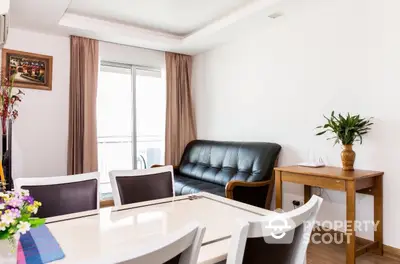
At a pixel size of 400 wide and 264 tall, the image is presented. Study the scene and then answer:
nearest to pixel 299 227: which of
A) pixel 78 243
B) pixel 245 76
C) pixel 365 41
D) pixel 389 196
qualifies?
pixel 78 243

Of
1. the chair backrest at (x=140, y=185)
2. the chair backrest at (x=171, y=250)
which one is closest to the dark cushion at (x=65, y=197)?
the chair backrest at (x=140, y=185)

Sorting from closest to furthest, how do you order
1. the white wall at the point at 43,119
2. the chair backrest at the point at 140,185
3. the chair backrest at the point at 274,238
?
the chair backrest at the point at 274,238 < the chair backrest at the point at 140,185 < the white wall at the point at 43,119

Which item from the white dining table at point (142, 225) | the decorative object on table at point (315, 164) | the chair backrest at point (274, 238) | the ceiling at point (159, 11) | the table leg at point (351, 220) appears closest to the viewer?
the chair backrest at point (274, 238)

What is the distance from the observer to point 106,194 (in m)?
4.48

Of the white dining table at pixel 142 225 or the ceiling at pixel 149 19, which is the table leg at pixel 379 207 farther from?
the ceiling at pixel 149 19

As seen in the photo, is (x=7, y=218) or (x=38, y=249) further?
A: (x=38, y=249)

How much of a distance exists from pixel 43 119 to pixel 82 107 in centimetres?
51

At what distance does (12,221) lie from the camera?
0.93 metres

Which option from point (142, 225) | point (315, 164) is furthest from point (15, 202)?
point (315, 164)

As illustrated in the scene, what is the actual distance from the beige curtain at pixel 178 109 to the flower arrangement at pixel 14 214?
12.2 ft

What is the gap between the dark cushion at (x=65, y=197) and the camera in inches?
63.0

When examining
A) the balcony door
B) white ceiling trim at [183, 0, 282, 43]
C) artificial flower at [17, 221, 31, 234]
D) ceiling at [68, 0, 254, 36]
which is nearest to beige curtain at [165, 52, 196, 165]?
the balcony door

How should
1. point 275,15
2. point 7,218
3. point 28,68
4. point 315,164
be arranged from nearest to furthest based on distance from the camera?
point 7,218, point 315,164, point 275,15, point 28,68

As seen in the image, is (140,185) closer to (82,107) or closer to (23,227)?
(23,227)
